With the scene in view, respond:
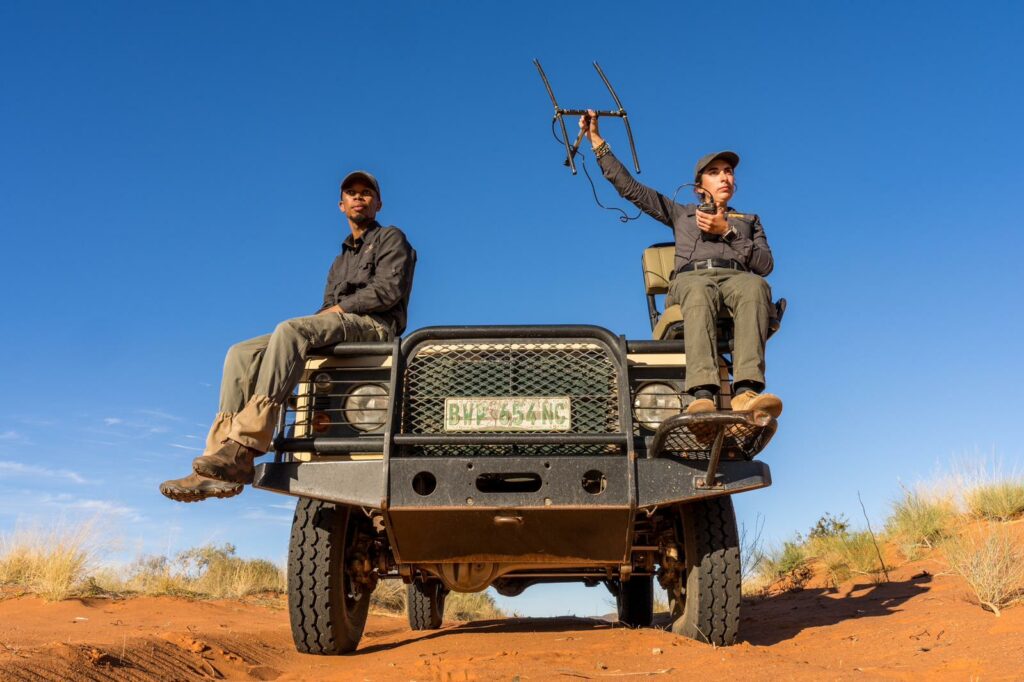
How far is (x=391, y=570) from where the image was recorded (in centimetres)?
505

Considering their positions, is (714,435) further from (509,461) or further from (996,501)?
(996,501)

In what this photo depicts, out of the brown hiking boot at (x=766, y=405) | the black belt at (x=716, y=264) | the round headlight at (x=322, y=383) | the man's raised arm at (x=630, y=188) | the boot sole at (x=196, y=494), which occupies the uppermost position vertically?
the man's raised arm at (x=630, y=188)

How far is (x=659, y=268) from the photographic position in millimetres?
5504

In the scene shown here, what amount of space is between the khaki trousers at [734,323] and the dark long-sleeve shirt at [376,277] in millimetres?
1620

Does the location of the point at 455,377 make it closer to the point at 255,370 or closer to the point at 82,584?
the point at 255,370

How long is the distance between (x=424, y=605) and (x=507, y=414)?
3.36 meters

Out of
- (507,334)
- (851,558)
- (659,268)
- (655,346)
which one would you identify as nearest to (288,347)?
(507,334)

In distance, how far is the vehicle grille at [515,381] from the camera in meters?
4.08

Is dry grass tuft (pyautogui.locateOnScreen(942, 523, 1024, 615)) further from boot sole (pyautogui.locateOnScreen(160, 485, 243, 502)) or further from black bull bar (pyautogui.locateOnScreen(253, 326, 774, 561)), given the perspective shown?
boot sole (pyautogui.locateOnScreen(160, 485, 243, 502))

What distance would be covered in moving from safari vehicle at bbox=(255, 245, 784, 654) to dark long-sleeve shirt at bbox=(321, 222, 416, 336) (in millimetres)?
552

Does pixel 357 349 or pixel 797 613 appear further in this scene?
pixel 797 613

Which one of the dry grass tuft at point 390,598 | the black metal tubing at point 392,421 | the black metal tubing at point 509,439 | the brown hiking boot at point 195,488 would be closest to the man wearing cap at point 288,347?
the brown hiking boot at point 195,488

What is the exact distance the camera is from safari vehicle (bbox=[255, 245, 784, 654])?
12.7 ft

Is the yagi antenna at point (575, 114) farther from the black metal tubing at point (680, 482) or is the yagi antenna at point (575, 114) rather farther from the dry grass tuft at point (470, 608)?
the dry grass tuft at point (470, 608)
